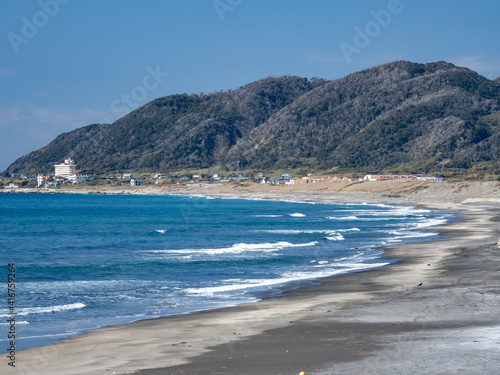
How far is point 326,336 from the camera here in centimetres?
1461

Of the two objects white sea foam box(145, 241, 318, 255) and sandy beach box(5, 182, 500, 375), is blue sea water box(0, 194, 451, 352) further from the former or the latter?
sandy beach box(5, 182, 500, 375)

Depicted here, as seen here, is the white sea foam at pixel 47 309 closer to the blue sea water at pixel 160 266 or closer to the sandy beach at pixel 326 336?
the blue sea water at pixel 160 266

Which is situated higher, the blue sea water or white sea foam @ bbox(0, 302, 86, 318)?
white sea foam @ bbox(0, 302, 86, 318)

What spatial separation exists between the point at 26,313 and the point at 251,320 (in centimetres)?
787

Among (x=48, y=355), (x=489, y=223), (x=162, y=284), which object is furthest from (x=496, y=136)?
(x=48, y=355)

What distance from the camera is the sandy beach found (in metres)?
12.0

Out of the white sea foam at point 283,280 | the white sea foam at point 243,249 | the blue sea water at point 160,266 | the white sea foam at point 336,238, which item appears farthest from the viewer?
the white sea foam at point 336,238

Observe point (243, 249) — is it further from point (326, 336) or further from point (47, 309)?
point (326, 336)

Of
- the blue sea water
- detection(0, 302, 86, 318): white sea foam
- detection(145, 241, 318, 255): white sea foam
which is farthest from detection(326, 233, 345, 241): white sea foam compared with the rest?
detection(0, 302, 86, 318): white sea foam

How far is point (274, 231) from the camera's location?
55906mm

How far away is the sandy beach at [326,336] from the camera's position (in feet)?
39.2

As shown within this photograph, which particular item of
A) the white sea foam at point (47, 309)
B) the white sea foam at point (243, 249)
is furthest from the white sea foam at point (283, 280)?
the white sea foam at point (243, 249)

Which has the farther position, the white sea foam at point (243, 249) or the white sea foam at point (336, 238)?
the white sea foam at point (336, 238)

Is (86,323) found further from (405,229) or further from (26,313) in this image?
(405,229)
